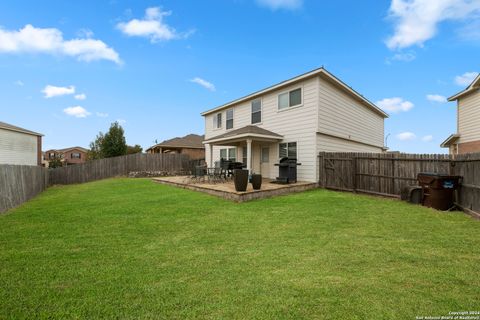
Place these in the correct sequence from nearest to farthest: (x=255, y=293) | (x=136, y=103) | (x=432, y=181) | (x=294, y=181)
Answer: (x=255, y=293) → (x=432, y=181) → (x=294, y=181) → (x=136, y=103)

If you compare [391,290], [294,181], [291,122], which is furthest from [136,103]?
[391,290]

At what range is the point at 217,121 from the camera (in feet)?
57.9

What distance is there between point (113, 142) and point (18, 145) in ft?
28.0

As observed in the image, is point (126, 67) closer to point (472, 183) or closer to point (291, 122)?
point (291, 122)

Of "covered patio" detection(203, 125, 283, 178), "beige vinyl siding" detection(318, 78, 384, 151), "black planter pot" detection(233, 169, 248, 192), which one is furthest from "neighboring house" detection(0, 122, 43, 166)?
"beige vinyl siding" detection(318, 78, 384, 151)

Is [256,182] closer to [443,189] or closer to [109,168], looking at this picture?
[443,189]

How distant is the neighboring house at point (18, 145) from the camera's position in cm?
2072

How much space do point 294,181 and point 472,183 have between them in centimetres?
599

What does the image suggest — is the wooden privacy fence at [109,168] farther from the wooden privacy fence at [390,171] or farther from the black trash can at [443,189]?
the black trash can at [443,189]

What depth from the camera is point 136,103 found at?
19500 mm

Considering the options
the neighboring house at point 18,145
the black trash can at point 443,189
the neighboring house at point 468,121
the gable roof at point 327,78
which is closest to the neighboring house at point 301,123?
the gable roof at point 327,78

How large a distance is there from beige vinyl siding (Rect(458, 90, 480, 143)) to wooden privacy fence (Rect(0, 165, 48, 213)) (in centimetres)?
2322

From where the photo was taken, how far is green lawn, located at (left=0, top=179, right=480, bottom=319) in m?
2.26

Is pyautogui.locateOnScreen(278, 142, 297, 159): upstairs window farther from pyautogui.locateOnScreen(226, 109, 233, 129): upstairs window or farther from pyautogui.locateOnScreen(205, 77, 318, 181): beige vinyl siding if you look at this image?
pyautogui.locateOnScreen(226, 109, 233, 129): upstairs window
